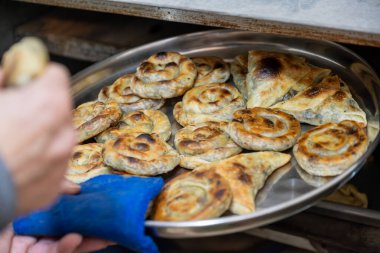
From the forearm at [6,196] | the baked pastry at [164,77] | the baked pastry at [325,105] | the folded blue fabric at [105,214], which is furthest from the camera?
the baked pastry at [164,77]

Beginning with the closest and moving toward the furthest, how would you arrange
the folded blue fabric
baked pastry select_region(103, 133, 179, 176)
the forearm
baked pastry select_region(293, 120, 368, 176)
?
the forearm, the folded blue fabric, baked pastry select_region(293, 120, 368, 176), baked pastry select_region(103, 133, 179, 176)

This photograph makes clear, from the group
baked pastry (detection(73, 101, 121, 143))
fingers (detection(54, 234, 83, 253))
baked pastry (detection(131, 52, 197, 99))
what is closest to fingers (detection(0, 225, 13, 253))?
fingers (detection(54, 234, 83, 253))

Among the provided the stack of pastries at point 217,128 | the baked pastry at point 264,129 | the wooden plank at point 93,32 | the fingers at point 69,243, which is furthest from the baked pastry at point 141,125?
the wooden plank at point 93,32

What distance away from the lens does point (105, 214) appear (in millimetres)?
1707

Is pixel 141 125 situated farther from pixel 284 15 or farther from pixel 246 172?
pixel 284 15

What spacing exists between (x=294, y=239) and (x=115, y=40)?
191 centimetres

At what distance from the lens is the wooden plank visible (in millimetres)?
3432

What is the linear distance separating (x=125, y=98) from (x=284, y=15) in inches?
36.4

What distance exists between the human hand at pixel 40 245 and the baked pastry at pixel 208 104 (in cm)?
78

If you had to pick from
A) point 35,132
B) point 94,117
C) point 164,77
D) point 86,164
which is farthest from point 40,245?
point 164,77

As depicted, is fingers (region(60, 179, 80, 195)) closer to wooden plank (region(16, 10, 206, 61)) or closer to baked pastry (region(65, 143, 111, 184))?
baked pastry (region(65, 143, 111, 184))

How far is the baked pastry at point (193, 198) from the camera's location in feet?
5.79

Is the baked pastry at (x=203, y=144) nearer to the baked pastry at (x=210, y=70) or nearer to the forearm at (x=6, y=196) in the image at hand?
the baked pastry at (x=210, y=70)

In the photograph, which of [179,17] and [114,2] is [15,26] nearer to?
[114,2]
